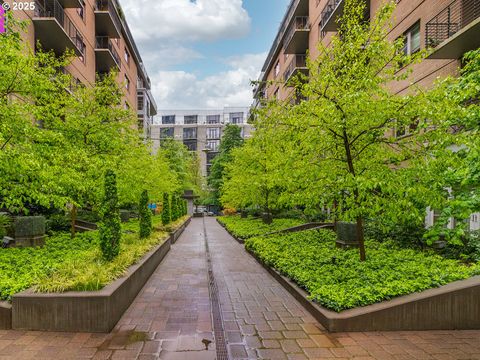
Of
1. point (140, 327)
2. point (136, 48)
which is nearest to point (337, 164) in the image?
point (140, 327)

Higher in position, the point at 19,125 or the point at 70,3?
the point at 70,3

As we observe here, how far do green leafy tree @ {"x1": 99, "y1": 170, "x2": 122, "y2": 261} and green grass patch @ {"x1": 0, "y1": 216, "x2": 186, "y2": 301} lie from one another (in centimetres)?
20

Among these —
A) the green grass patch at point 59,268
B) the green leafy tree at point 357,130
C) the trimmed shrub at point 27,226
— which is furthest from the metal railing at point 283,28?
the green grass patch at point 59,268

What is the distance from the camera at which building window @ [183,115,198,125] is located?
8519 cm

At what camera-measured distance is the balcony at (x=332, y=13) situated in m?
18.3

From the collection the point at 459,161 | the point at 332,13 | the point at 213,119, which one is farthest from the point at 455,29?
the point at 213,119

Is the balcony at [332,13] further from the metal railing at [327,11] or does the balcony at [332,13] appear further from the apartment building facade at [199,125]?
the apartment building facade at [199,125]

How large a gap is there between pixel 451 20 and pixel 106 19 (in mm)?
23533

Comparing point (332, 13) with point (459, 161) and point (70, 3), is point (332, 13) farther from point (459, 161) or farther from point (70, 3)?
point (459, 161)

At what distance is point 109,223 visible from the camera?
22.9ft

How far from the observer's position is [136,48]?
3788 centimetres

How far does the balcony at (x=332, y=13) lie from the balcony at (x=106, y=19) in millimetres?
15994

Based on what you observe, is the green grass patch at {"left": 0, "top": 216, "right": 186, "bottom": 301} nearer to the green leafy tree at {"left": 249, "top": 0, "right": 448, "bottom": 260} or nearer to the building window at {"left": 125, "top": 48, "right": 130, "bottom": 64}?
the green leafy tree at {"left": 249, "top": 0, "right": 448, "bottom": 260}

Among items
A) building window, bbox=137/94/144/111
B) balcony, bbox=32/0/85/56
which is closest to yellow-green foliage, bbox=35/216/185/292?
balcony, bbox=32/0/85/56
